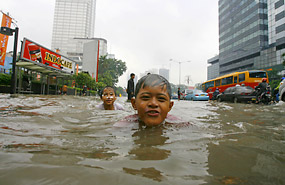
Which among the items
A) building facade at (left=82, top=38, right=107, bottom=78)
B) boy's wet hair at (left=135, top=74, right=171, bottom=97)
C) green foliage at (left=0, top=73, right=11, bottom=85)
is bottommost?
boy's wet hair at (left=135, top=74, right=171, bottom=97)

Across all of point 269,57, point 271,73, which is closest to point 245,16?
point 269,57

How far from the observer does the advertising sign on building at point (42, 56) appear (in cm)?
1228

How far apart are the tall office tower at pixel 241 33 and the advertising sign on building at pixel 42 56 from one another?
5124 centimetres

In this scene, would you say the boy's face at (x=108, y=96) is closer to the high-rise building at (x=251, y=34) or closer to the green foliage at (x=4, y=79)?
the green foliage at (x=4, y=79)

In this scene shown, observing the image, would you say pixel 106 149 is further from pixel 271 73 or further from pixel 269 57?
pixel 269 57

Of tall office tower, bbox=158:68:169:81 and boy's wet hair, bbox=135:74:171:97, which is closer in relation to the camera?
boy's wet hair, bbox=135:74:171:97

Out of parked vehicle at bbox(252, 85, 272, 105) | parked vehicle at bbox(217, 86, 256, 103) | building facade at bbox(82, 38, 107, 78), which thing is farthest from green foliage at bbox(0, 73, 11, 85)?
building facade at bbox(82, 38, 107, 78)

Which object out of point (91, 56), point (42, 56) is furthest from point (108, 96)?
point (91, 56)

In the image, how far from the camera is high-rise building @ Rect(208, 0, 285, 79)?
138 ft

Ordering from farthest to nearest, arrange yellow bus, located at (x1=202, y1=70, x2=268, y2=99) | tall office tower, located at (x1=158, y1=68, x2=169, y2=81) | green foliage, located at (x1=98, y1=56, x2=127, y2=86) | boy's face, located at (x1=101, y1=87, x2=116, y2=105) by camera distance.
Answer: tall office tower, located at (x1=158, y1=68, x2=169, y2=81)
green foliage, located at (x1=98, y1=56, x2=127, y2=86)
yellow bus, located at (x1=202, y1=70, x2=268, y2=99)
boy's face, located at (x1=101, y1=87, x2=116, y2=105)

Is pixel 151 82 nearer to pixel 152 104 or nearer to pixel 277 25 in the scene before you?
pixel 152 104

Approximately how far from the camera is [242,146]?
1.47 m

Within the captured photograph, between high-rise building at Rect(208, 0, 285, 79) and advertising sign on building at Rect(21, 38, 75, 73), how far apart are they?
1839 inches

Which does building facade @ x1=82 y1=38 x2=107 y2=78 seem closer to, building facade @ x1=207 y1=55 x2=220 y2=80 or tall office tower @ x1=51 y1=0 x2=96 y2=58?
building facade @ x1=207 y1=55 x2=220 y2=80
